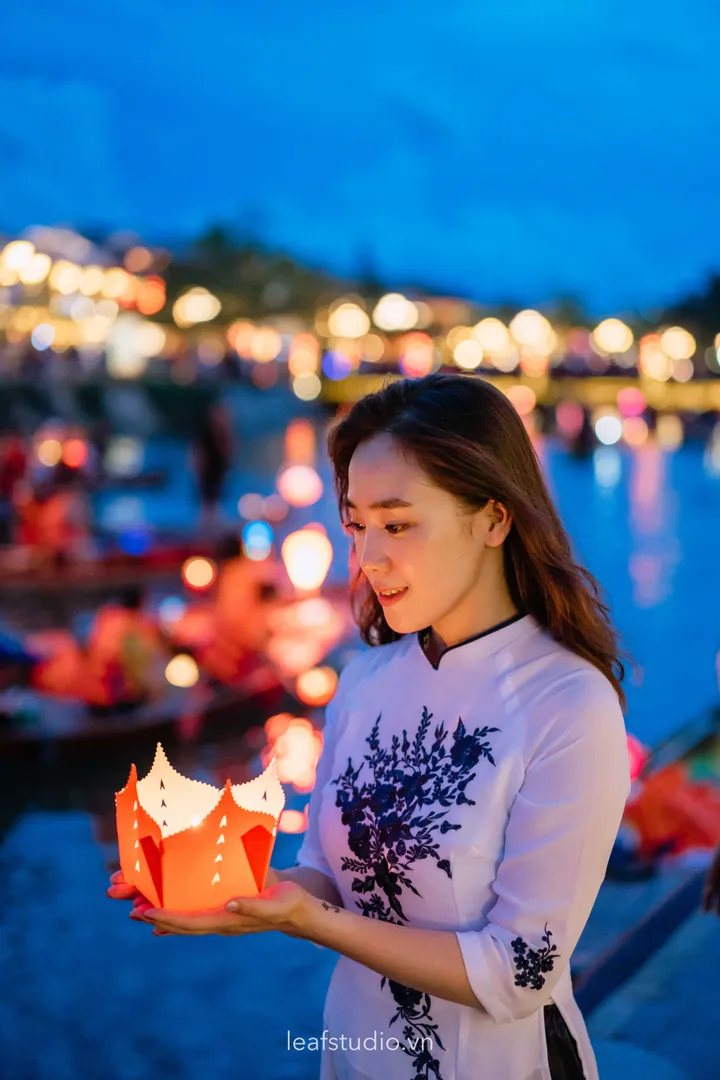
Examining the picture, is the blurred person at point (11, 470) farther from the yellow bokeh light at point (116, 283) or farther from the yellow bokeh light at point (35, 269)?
the yellow bokeh light at point (116, 283)

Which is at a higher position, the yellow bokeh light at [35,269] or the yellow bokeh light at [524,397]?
the yellow bokeh light at [35,269]

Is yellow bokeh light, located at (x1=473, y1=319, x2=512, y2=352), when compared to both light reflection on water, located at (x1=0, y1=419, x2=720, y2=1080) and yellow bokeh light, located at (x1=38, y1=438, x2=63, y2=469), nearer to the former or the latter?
yellow bokeh light, located at (x1=38, y1=438, x2=63, y2=469)

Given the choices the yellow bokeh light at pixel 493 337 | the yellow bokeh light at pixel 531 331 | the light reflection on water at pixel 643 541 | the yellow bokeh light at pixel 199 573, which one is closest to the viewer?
the light reflection on water at pixel 643 541

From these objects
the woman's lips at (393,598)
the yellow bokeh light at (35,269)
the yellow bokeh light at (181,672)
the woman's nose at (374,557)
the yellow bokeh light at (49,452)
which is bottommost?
the yellow bokeh light at (181,672)

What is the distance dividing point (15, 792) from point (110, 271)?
122 ft

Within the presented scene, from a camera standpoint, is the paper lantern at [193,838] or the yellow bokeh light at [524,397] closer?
the paper lantern at [193,838]

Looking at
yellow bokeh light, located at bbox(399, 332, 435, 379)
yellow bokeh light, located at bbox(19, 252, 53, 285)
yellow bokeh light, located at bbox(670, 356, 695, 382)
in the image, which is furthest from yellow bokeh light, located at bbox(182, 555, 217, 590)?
yellow bokeh light, located at bbox(670, 356, 695, 382)

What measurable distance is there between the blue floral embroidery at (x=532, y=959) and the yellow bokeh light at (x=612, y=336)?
6623cm

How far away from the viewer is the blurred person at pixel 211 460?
14.5 metres

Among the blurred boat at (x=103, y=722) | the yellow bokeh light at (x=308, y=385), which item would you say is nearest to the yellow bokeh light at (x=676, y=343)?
the yellow bokeh light at (x=308, y=385)

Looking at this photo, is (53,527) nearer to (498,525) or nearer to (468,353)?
(498,525)

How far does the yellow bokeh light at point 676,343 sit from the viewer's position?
186 feet

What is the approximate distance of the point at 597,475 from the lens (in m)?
26.4

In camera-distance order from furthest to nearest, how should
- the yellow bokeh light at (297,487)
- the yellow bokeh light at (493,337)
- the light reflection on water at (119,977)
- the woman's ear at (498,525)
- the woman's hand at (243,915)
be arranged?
the yellow bokeh light at (493,337) < the yellow bokeh light at (297,487) < the light reflection on water at (119,977) < the woman's ear at (498,525) < the woman's hand at (243,915)
